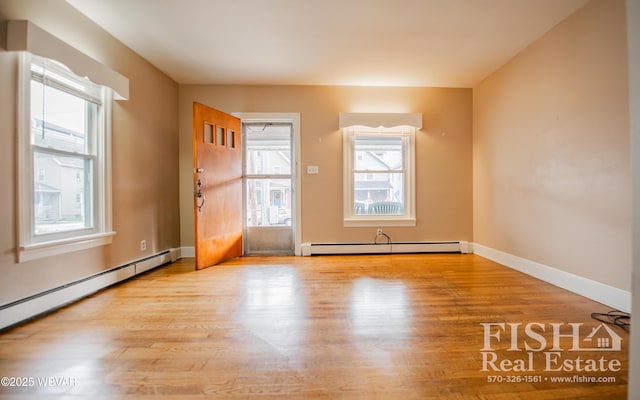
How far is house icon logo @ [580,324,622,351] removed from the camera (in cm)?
169

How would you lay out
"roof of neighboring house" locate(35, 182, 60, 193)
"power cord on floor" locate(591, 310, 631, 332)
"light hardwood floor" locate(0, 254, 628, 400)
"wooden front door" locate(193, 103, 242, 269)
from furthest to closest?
"wooden front door" locate(193, 103, 242, 269) < "roof of neighboring house" locate(35, 182, 60, 193) < "power cord on floor" locate(591, 310, 631, 332) < "light hardwood floor" locate(0, 254, 628, 400)

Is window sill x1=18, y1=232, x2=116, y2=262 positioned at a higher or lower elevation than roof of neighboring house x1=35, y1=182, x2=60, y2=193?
lower

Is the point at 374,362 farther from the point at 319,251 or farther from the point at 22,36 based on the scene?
the point at 22,36

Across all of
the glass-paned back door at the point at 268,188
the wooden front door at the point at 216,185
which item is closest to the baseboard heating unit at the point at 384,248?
the glass-paned back door at the point at 268,188

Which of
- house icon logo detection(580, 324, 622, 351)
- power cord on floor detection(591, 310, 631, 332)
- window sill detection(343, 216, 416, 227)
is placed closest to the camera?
house icon logo detection(580, 324, 622, 351)

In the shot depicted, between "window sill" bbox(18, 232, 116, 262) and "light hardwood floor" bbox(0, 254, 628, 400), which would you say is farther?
"window sill" bbox(18, 232, 116, 262)

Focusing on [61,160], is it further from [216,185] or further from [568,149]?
[568,149]

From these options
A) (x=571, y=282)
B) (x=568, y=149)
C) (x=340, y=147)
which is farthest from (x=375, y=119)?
(x=571, y=282)

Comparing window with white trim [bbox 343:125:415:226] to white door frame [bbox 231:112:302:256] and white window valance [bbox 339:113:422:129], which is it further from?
white door frame [bbox 231:112:302:256]

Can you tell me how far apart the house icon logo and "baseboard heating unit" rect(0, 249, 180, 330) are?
3.70 m

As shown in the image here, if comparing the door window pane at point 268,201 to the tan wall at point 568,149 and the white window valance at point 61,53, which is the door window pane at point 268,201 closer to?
the white window valance at point 61,53

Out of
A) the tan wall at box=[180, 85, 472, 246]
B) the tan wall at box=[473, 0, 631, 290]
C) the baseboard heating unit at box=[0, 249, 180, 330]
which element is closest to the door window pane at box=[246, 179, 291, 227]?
the tan wall at box=[180, 85, 472, 246]

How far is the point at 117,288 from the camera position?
2.86m

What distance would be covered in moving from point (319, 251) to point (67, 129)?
3179 mm
